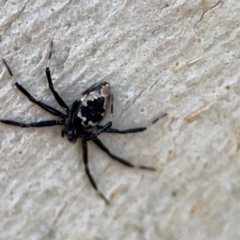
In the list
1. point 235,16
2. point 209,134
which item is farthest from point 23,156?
point 235,16

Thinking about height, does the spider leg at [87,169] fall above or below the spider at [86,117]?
below

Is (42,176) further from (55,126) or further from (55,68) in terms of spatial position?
(55,68)

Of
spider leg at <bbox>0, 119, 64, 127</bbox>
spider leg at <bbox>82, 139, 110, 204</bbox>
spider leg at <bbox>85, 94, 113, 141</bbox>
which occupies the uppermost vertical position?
spider leg at <bbox>0, 119, 64, 127</bbox>

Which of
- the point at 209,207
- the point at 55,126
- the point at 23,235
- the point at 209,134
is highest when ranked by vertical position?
the point at 55,126

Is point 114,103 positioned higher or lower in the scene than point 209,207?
higher

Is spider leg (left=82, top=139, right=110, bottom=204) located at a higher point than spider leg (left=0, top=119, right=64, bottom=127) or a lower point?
lower

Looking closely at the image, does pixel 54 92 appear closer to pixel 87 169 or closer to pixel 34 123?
pixel 34 123
